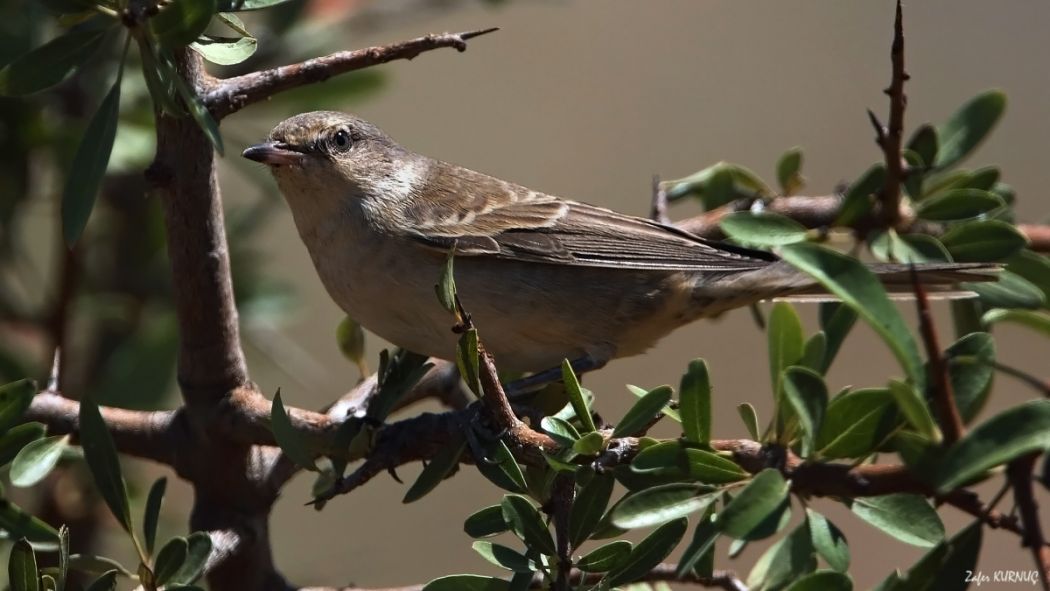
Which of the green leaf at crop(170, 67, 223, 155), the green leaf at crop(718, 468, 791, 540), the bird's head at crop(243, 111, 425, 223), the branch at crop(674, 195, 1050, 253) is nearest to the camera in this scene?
the green leaf at crop(718, 468, 791, 540)

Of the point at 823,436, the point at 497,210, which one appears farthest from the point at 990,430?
the point at 497,210

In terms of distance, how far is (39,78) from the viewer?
2.09 meters

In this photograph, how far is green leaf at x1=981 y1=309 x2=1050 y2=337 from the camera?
2.45 metres

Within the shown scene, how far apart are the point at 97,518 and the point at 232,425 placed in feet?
3.48

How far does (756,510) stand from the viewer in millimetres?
1567

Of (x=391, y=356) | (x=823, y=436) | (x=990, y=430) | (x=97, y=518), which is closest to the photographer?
(x=990, y=430)

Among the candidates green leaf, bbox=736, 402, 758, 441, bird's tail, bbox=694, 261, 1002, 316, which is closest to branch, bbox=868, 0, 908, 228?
bird's tail, bbox=694, 261, 1002, 316

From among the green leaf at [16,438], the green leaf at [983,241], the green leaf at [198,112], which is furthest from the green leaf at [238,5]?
the green leaf at [983,241]

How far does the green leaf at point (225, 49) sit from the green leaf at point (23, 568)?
3.04 ft

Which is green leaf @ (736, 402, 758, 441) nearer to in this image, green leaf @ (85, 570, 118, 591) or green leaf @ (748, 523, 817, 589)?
green leaf @ (748, 523, 817, 589)

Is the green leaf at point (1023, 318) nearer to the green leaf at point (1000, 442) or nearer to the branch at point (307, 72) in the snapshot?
the green leaf at point (1000, 442)

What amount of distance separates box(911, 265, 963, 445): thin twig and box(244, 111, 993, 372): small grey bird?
69.4 inches

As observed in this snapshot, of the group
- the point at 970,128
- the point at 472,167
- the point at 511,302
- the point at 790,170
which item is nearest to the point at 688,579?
the point at 511,302

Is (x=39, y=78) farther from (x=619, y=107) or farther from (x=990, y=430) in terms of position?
(x=619, y=107)
